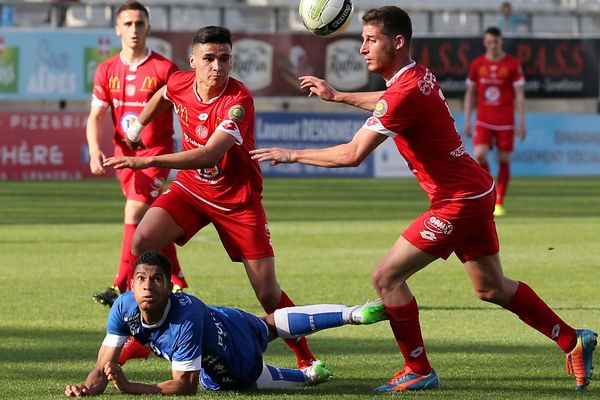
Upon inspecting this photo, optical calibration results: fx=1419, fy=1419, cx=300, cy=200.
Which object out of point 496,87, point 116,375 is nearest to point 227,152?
point 116,375

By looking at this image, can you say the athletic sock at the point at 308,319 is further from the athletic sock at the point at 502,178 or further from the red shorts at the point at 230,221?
the athletic sock at the point at 502,178

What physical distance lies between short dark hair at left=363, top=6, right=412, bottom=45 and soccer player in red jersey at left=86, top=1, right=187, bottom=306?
3985 mm

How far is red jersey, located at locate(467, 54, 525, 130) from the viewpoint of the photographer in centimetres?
2133

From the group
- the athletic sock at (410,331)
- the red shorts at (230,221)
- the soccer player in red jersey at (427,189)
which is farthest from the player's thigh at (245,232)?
the athletic sock at (410,331)

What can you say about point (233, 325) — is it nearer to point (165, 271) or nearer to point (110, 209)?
point (165, 271)

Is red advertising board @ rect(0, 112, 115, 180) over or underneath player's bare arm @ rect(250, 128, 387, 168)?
underneath

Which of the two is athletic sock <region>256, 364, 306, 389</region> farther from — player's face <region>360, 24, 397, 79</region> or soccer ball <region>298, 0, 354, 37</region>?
soccer ball <region>298, 0, 354, 37</region>

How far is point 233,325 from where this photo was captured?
7.77 m

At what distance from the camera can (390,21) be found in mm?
7969

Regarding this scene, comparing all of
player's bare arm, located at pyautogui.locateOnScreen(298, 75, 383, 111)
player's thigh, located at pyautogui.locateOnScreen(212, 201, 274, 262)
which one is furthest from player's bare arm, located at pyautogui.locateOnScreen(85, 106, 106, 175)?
player's bare arm, located at pyautogui.locateOnScreen(298, 75, 383, 111)

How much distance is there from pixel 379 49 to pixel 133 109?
14.1 feet

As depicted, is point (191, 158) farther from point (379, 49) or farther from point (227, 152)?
point (379, 49)

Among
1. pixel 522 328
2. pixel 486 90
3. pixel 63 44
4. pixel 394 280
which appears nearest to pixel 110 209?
pixel 486 90

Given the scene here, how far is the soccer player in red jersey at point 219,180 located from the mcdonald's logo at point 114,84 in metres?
2.70
